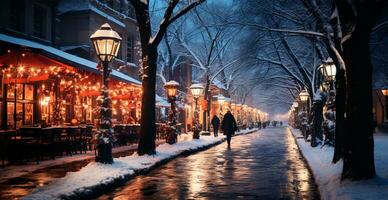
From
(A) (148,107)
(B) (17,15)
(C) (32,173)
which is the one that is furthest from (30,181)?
(B) (17,15)

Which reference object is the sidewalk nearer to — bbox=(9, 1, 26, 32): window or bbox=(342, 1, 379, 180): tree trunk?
bbox=(342, 1, 379, 180): tree trunk

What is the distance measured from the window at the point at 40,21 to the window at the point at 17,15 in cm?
148

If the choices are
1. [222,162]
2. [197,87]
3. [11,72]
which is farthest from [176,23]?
[222,162]

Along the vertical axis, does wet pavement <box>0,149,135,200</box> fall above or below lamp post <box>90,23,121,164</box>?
below

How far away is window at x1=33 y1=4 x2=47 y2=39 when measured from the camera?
27.6 metres

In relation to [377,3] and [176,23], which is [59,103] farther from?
[176,23]

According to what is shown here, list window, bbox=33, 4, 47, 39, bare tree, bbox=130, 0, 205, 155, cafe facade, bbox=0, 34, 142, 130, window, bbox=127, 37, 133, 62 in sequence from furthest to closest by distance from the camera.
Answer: window, bbox=127, 37, 133, 62, window, bbox=33, 4, 47, 39, cafe facade, bbox=0, 34, 142, 130, bare tree, bbox=130, 0, 205, 155

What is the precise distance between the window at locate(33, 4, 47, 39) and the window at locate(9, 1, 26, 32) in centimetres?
148

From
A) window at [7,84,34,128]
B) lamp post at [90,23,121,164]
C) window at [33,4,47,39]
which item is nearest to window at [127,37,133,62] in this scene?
window at [33,4,47,39]

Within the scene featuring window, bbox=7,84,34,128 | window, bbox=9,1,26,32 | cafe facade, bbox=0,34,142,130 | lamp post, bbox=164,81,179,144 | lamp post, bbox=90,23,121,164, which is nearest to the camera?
lamp post, bbox=90,23,121,164

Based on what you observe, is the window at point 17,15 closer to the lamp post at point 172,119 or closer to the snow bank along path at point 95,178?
the lamp post at point 172,119

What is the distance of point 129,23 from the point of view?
38.3m

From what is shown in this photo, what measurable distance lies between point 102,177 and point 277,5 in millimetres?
12688

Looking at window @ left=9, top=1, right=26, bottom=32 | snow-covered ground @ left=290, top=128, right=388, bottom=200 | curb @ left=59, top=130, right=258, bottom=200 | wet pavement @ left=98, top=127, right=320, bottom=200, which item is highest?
window @ left=9, top=1, right=26, bottom=32
